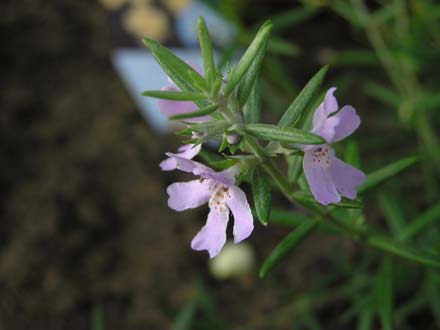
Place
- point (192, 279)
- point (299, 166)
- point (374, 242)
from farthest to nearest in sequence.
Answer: point (192, 279)
point (374, 242)
point (299, 166)

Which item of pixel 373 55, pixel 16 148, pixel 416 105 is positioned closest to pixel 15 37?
pixel 16 148

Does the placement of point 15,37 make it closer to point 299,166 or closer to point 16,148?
point 16,148

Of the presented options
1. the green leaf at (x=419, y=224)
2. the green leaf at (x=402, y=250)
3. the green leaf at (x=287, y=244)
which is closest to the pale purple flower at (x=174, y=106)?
the green leaf at (x=287, y=244)

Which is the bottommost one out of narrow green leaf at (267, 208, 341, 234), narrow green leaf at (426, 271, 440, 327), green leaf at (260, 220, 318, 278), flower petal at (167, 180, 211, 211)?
narrow green leaf at (426, 271, 440, 327)

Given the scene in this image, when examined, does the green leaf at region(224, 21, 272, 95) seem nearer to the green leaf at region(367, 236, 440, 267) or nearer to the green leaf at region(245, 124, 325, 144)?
the green leaf at region(245, 124, 325, 144)

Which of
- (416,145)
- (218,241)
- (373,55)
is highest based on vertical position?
(218,241)

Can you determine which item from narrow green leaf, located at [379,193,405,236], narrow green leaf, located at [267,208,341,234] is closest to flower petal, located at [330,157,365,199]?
narrow green leaf, located at [267,208,341,234]
